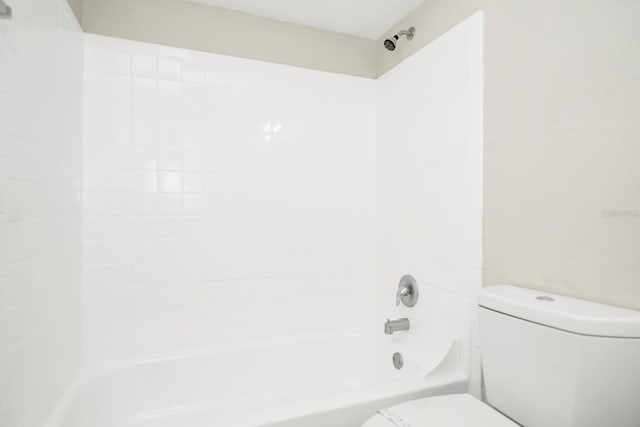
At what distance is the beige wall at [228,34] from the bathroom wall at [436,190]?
328 millimetres

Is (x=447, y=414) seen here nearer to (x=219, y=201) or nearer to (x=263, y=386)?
(x=263, y=386)

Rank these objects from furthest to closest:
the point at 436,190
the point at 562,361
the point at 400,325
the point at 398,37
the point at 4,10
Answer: the point at 398,37
the point at 400,325
the point at 436,190
the point at 562,361
the point at 4,10

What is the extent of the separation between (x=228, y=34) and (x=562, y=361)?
2.11 m

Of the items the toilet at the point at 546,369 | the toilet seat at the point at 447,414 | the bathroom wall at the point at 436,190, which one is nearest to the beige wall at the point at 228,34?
the bathroom wall at the point at 436,190

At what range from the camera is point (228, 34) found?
1.99 m

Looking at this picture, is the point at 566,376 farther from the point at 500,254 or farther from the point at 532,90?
the point at 532,90

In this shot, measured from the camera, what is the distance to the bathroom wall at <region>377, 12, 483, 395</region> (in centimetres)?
157

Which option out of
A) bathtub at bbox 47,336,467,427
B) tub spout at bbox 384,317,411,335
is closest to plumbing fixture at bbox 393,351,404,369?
bathtub at bbox 47,336,467,427

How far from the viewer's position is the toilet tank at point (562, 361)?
961 mm

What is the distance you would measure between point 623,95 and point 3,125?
175 centimetres

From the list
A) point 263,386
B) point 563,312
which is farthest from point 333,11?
point 263,386

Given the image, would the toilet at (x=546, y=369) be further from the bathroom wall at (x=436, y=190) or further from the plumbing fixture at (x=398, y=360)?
the plumbing fixture at (x=398, y=360)

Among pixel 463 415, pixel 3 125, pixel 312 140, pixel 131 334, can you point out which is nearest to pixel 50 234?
pixel 3 125

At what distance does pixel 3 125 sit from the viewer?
948 millimetres
